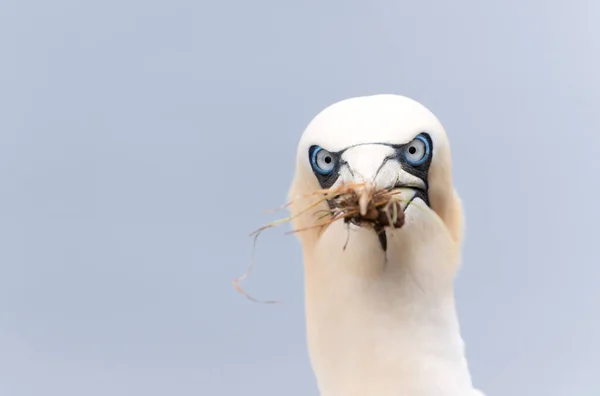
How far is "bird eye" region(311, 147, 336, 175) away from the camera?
7.04m

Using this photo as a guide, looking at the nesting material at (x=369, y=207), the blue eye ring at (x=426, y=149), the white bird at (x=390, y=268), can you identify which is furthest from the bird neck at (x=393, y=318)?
the nesting material at (x=369, y=207)

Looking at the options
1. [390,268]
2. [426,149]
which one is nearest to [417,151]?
[426,149]

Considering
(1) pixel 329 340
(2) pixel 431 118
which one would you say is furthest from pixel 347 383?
(2) pixel 431 118

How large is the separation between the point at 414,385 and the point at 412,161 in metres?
1.49

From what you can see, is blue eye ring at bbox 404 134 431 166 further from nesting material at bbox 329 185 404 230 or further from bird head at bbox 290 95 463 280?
nesting material at bbox 329 185 404 230

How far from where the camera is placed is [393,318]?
24.1ft

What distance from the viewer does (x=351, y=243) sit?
7215mm

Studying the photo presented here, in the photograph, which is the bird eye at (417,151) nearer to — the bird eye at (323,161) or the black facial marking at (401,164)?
the black facial marking at (401,164)

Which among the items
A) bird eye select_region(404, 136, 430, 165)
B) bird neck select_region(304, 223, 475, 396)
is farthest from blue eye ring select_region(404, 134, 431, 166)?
bird neck select_region(304, 223, 475, 396)

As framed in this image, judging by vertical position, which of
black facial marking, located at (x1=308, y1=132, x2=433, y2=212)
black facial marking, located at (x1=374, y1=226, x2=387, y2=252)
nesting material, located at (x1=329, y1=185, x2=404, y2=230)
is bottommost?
black facial marking, located at (x1=374, y1=226, x2=387, y2=252)

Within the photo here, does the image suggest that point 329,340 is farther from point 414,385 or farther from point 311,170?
point 311,170

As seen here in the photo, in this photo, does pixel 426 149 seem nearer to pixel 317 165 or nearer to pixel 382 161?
pixel 382 161

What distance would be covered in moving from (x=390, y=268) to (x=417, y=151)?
80 centimetres

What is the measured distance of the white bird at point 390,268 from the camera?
7.07 metres
